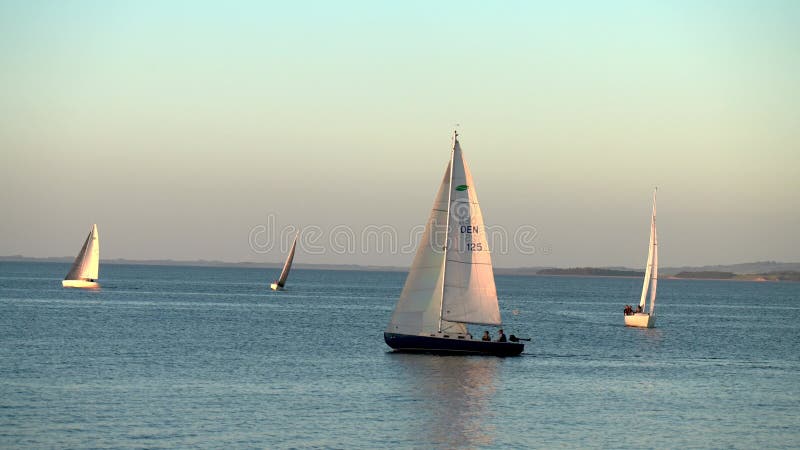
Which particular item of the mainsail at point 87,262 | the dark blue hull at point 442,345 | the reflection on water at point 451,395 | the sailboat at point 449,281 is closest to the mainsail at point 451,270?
the sailboat at point 449,281

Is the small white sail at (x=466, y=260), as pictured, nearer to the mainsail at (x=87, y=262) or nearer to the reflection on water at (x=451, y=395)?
the reflection on water at (x=451, y=395)

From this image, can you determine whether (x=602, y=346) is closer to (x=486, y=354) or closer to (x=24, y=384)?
(x=486, y=354)

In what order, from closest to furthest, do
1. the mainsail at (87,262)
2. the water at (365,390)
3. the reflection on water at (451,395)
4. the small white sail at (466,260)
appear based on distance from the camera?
the water at (365,390) → the reflection on water at (451,395) → the small white sail at (466,260) → the mainsail at (87,262)

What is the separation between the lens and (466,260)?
6812 centimetres

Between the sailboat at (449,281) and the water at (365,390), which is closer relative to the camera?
A: the water at (365,390)

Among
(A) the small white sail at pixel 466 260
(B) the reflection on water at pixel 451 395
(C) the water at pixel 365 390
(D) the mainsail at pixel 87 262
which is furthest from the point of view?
(D) the mainsail at pixel 87 262

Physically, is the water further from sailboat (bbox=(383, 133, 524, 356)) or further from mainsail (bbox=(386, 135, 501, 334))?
mainsail (bbox=(386, 135, 501, 334))

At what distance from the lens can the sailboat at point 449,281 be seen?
2655 inches

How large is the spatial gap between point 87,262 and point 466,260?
106m

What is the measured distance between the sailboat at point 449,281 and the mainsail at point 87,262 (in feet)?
309

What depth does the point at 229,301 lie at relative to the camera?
6161 inches

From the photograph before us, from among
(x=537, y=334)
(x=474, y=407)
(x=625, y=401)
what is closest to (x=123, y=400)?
(x=474, y=407)

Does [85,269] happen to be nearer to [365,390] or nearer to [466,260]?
[466,260]

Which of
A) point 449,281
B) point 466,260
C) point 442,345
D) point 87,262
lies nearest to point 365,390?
point 442,345
